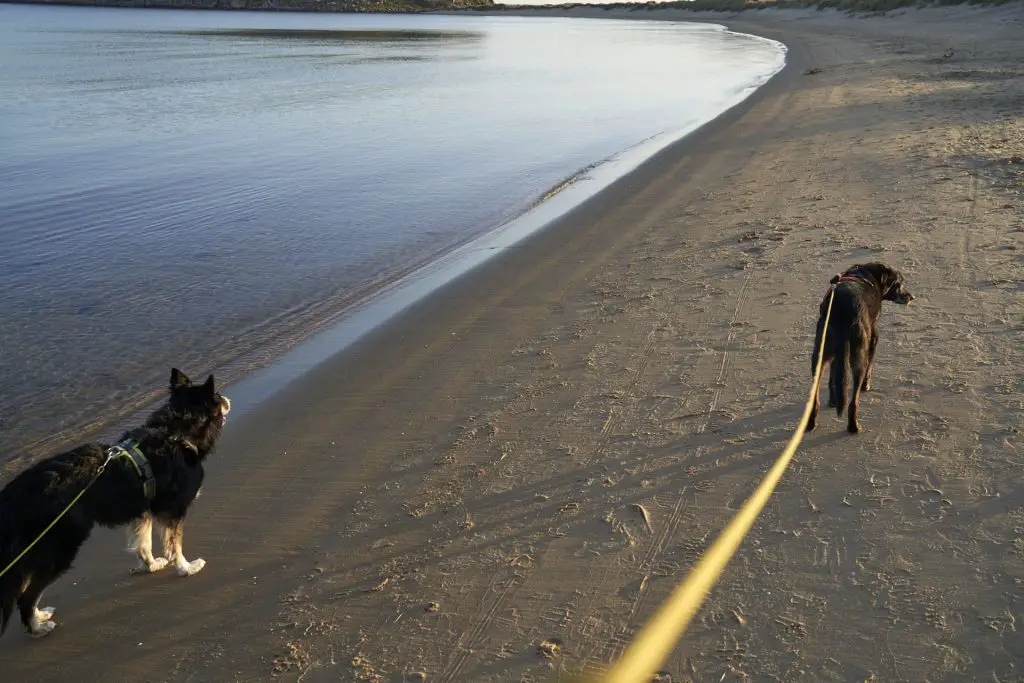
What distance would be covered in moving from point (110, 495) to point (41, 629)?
28.8 inches

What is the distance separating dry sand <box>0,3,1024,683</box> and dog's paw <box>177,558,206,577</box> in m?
0.07

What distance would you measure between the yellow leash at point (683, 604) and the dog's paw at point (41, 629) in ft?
8.69

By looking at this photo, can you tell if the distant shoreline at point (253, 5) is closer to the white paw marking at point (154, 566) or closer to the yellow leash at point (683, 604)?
the white paw marking at point (154, 566)

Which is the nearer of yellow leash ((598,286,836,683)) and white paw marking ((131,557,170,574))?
yellow leash ((598,286,836,683))

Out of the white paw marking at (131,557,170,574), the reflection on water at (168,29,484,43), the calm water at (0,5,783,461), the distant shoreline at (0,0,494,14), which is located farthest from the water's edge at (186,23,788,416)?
the distant shoreline at (0,0,494,14)

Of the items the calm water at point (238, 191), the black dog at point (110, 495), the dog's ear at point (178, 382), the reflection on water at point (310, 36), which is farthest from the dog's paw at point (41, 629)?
Result: the reflection on water at point (310, 36)

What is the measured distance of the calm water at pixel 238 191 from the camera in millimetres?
8219

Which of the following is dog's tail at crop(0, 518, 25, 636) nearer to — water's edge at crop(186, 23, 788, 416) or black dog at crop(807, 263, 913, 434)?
water's edge at crop(186, 23, 788, 416)

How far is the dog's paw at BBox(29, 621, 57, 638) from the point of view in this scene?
3916mm

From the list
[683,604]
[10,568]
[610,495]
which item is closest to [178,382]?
[10,568]

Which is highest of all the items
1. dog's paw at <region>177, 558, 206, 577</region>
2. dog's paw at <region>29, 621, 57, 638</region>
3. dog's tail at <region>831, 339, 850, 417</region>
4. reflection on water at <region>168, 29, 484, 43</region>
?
reflection on water at <region>168, 29, 484, 43</region>

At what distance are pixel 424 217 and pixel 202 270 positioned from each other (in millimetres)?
3740

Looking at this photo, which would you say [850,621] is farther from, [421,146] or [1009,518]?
[421,146]

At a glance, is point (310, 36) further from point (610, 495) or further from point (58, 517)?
point (58, 517)
